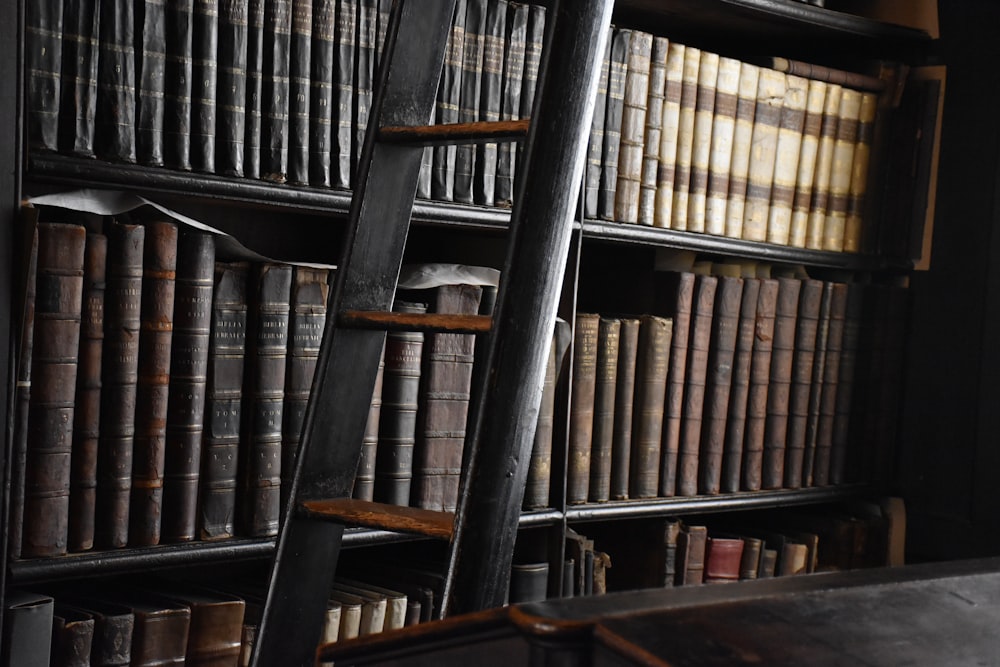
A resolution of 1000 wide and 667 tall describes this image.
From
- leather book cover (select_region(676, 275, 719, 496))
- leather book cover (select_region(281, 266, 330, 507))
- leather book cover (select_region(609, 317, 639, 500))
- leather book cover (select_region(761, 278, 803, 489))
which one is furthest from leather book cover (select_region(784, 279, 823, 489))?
leather book cover (select_region(281, 266, 330, 507))

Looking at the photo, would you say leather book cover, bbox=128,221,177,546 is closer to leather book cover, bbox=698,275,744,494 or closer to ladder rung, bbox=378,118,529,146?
ladder rung, bbox=378,118,529,146

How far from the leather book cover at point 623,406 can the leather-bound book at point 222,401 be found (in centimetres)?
67

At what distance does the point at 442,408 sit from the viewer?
5.41 feet

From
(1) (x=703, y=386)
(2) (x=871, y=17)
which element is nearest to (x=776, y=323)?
(1) (x=703, y=386)

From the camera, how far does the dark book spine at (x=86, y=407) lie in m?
1.35

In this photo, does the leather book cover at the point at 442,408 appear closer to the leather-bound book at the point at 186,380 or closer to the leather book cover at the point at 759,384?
the leather-bound book at the point at 186,380

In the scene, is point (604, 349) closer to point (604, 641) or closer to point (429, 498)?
point (429, 498)

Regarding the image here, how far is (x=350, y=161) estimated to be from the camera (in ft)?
5.03

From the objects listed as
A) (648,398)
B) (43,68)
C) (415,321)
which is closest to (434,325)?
(415,321)

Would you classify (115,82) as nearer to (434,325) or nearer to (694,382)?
(434,325)

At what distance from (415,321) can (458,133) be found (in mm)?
196

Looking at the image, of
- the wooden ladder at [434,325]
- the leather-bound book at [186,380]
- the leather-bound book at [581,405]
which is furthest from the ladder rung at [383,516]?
the leather-bound book at [581,405]

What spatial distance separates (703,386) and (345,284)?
932 mm

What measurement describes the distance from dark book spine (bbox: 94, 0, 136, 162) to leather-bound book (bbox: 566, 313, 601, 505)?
775 mm
